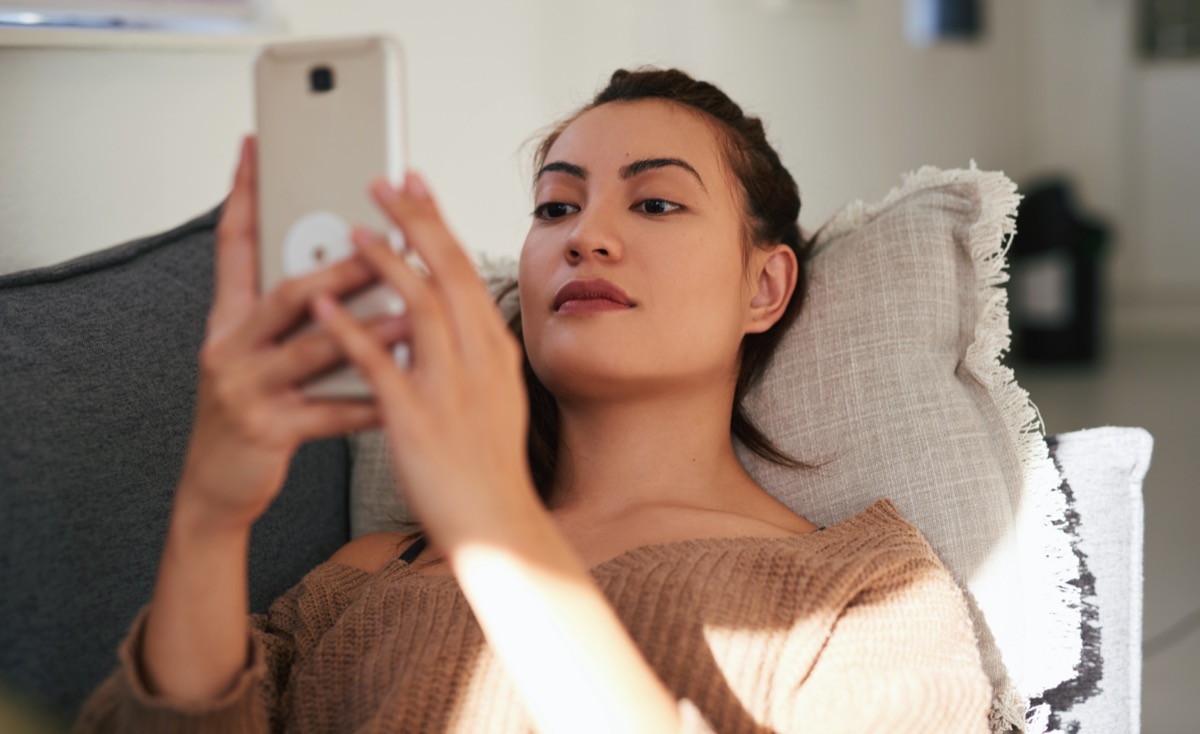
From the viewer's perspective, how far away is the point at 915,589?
1.03m

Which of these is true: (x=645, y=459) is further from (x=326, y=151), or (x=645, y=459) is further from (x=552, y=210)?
(x=326, y=151)

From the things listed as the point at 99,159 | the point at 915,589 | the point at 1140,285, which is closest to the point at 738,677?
the point at 915,589

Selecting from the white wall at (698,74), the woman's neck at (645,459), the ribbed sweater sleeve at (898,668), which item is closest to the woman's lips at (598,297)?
the woman's neck at (645,459)

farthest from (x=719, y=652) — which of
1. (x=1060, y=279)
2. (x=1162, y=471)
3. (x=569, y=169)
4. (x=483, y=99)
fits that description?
(x=1060, y=279)

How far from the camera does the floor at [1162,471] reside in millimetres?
2119

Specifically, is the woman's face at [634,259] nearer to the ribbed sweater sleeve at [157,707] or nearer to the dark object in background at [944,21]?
the ribbed sweater sleeve at [157,707]

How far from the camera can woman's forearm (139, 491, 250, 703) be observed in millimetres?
805

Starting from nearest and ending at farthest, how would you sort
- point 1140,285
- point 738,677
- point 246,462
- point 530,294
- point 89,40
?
point 246,462
point 738,677
point 530,294
point 89,40
point 1140,285

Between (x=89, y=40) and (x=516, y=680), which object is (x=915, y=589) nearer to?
(x=516, y=680)

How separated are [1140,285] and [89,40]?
496 centimetres

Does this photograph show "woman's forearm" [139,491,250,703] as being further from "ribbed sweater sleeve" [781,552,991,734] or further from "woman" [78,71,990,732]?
"ribbed sweater sleeve" [781,552,991,734]

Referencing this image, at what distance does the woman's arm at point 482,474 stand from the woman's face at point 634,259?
1.37 feet

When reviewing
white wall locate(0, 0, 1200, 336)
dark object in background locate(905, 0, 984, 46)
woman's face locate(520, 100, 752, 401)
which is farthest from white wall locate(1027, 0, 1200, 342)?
woman's face locate(520, 100, 752, 401)

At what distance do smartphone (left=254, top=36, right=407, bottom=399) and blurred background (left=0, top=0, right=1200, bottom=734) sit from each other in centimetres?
87
